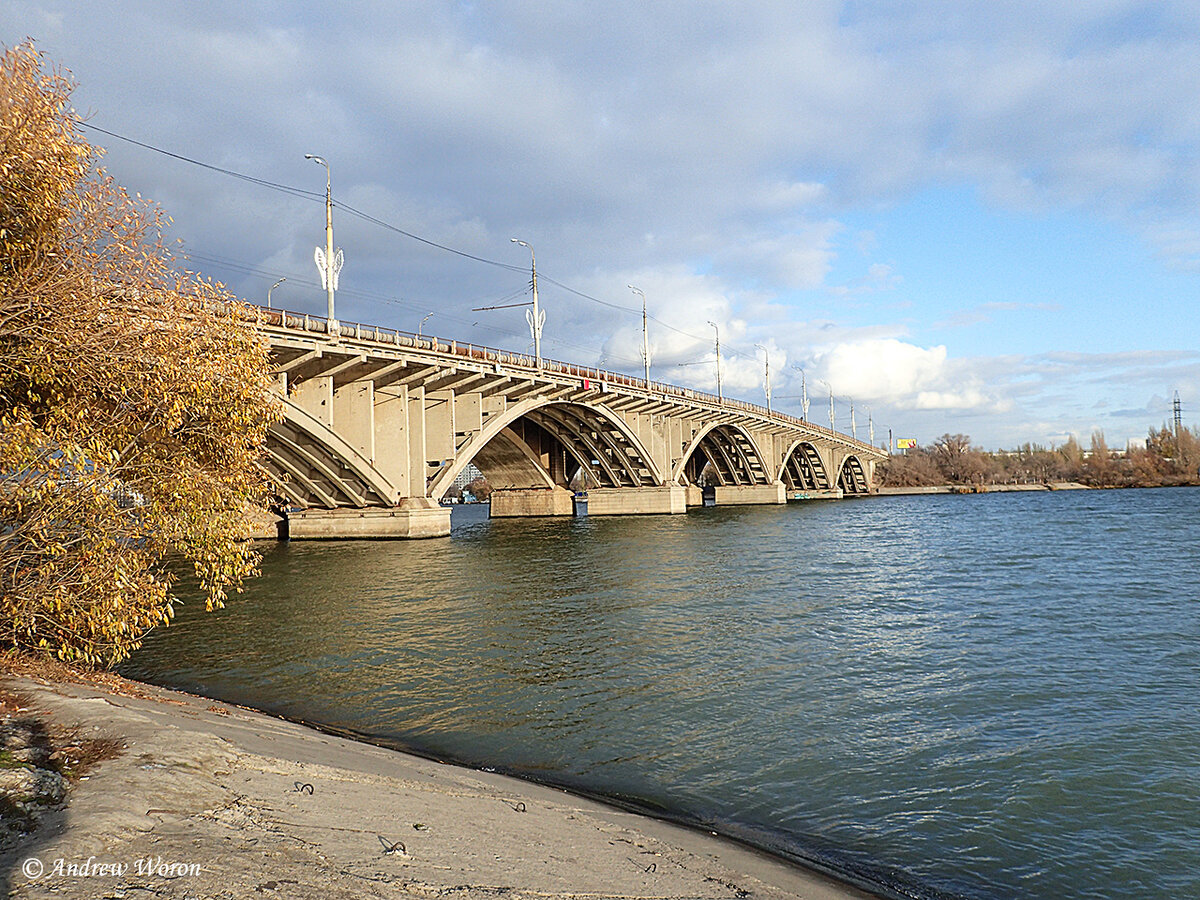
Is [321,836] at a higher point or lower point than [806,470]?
lower

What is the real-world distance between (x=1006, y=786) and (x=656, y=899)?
17.1ft

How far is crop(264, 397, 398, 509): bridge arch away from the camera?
39416mm

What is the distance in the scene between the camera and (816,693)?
40.4 feet

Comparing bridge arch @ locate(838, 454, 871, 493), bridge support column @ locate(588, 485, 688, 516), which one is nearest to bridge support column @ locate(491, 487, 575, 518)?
bridge support column @ locate(588, 485, 688, 516)

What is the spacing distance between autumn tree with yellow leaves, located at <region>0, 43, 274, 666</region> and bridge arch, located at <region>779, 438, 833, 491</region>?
106m

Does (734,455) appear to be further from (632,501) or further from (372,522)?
(372,522)

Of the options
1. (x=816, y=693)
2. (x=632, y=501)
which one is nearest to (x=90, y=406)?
(x=816, y=693)

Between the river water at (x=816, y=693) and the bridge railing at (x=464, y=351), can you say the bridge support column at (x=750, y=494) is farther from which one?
the river water at (x=816, y=693)

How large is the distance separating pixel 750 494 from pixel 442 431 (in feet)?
202

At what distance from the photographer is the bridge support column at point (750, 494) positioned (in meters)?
101

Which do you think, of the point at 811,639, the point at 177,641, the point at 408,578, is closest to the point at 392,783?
the point at 811,639

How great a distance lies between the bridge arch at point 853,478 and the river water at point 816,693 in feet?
375

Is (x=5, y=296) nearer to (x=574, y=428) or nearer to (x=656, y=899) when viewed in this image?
(x=656, y=899)

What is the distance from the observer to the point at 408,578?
94.4 feet
